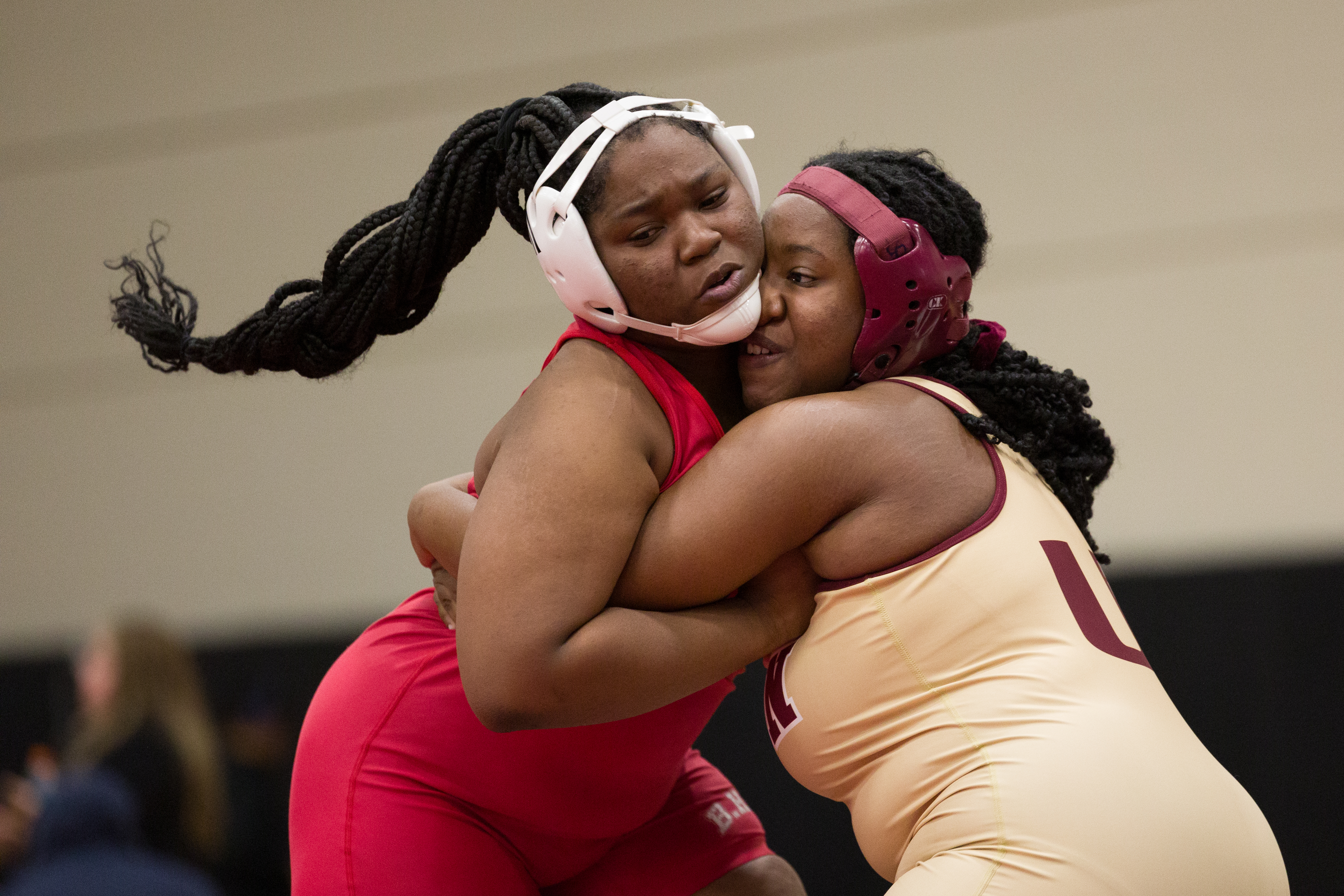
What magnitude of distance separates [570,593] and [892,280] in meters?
0.60

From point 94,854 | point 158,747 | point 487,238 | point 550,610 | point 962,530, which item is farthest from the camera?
point 487,238

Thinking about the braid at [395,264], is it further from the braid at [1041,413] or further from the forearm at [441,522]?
the braid at [1041,413]

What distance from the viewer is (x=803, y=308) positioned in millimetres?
1649

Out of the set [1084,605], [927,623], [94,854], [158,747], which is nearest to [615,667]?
[927,623]

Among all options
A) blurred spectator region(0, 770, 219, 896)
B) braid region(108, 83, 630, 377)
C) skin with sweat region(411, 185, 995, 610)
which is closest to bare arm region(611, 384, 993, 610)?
skin with sweat region(411, 185, 995, 610)

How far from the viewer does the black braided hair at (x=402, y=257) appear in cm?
171

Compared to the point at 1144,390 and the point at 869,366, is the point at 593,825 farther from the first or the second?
the point at 1144,390

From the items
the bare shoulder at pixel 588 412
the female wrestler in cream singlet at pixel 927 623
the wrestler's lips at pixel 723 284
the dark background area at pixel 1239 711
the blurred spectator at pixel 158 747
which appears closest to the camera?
the female wrestler in cream singlet at pixel 927 623

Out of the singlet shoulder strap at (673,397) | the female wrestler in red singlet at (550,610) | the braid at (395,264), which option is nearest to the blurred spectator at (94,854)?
the female wrestler in red singlet at (550,610)

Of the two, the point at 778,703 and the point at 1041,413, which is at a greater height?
the point at 1041,413

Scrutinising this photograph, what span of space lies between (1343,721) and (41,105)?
5604mm

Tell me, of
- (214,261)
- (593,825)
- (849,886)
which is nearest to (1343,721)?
(849,886)

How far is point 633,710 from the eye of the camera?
1.53m

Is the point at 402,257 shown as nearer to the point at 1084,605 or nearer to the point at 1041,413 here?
the point at 1041,413
